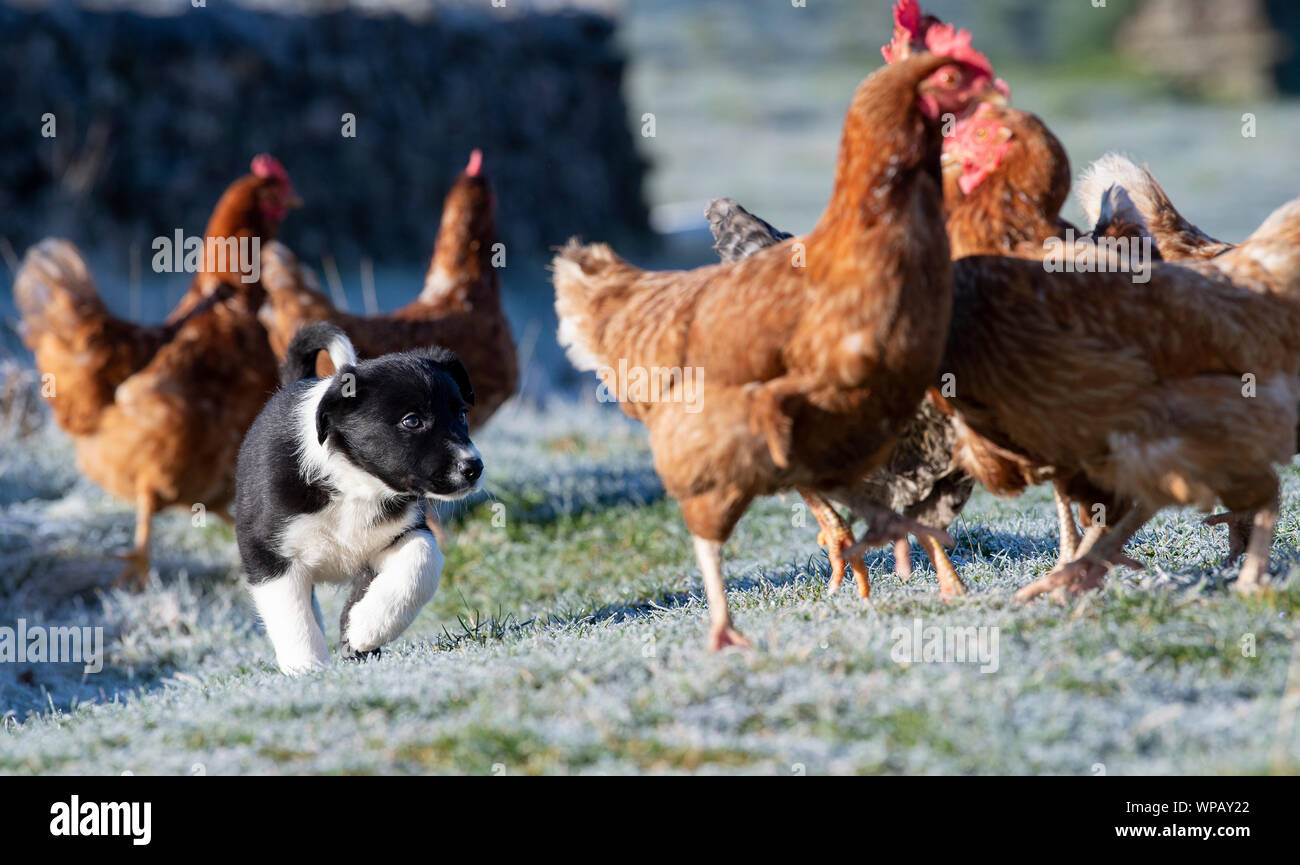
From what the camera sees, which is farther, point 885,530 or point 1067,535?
point 1067,535

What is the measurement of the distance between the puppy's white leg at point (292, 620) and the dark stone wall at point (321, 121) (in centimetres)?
1316

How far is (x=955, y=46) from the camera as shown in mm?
4430

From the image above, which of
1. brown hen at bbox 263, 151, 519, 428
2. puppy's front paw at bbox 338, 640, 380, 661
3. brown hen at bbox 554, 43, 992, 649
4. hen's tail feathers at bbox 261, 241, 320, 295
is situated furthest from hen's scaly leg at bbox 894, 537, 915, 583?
hen's tail feathers at bbox 261, 241, 320, 295

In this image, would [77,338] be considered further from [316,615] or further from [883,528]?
[883,528]

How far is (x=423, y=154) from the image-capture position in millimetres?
20672

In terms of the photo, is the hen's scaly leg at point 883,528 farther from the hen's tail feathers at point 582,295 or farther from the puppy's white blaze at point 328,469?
the puppy's white blaze at point 328,469

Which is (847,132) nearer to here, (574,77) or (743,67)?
(574,77)

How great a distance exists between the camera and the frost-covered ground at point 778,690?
360 centimetres

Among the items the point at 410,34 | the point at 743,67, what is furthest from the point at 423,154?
the point at 743,67

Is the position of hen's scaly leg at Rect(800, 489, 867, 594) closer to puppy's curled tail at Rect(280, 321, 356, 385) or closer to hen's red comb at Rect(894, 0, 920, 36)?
hen's red comb at Rect(894, 0, 920, 36)

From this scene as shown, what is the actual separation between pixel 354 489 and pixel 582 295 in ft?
4.35

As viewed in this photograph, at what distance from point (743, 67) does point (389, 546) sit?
41771 millimetres

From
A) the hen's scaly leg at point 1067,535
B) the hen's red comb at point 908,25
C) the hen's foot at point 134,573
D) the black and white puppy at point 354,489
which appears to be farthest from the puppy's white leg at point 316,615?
the hen's red comb at point 908,25

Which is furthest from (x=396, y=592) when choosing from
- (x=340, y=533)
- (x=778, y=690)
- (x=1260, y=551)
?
(x=1260, y=551)
